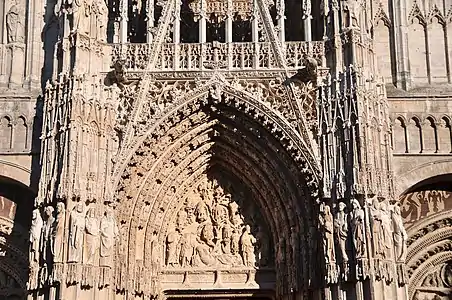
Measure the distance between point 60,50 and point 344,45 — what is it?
5.96m

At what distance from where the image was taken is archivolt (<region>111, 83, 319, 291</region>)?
50.5 ft

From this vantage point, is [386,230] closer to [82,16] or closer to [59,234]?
[59,234]

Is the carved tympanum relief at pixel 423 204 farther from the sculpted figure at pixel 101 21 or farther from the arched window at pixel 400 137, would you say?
the sculpted figure at pixel 101 21

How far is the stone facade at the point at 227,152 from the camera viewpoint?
47.8ft

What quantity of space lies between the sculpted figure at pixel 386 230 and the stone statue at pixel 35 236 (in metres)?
6.56

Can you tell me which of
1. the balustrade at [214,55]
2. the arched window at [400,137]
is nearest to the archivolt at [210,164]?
the balustrade at [214,55]

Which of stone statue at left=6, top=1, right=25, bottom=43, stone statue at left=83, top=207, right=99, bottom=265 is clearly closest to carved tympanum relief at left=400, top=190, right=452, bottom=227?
stone statue at left=83, top=207, right=99, bottom=265

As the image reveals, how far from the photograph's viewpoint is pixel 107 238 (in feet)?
47.9

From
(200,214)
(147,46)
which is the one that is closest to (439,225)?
(200,214)

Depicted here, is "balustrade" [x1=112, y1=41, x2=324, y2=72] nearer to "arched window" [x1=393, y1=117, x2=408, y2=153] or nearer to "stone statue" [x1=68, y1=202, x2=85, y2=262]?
"arched window" [x1=393, y1=117, x2=408, y2=153]

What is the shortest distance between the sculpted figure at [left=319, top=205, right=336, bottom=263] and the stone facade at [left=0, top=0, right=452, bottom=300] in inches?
1.1

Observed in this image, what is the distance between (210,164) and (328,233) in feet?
11.9

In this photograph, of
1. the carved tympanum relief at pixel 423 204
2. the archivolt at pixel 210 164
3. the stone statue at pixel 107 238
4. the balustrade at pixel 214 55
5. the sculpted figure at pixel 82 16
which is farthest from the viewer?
the carved tympanum relief at pixel 423 204

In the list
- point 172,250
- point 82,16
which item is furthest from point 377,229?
point 82,16
